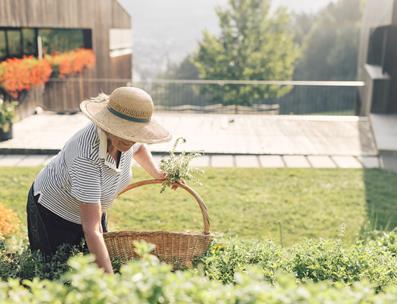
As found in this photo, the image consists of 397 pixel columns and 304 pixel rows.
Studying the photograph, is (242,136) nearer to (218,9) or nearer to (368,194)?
(368,194)

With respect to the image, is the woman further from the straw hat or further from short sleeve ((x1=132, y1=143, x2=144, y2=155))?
short sleeve ((x1=132, y1=143, x2=144, y2=155))

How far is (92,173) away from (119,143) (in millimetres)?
229

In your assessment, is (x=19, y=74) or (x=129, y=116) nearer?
(x=129, y=116)

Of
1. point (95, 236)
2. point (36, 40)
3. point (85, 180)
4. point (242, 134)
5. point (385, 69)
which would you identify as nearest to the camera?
point (95, 236)

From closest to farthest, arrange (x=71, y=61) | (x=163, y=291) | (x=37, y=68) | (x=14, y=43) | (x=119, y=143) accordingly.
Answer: (x=163, y=291) < (x=119, y=143) < (x=37, y=68) < (x=14, y=43) < (x=71, y=61)

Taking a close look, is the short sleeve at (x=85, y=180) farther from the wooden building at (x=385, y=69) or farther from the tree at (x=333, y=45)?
the tree at (x=333, y=45)

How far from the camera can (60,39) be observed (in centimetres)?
1678

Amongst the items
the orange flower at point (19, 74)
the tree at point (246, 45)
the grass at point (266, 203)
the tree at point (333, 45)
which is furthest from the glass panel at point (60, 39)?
the tree at point (333, 45)

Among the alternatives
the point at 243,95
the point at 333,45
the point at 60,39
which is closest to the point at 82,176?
the point at 60,39

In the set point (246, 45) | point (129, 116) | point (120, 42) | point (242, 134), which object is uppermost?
point (129, 116)

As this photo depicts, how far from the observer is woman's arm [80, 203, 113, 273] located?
115 inches

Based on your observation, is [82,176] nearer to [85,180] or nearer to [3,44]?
[85,180]

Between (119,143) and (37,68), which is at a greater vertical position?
(119,143)

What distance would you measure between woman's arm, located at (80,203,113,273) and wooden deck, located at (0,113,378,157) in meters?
7.20
